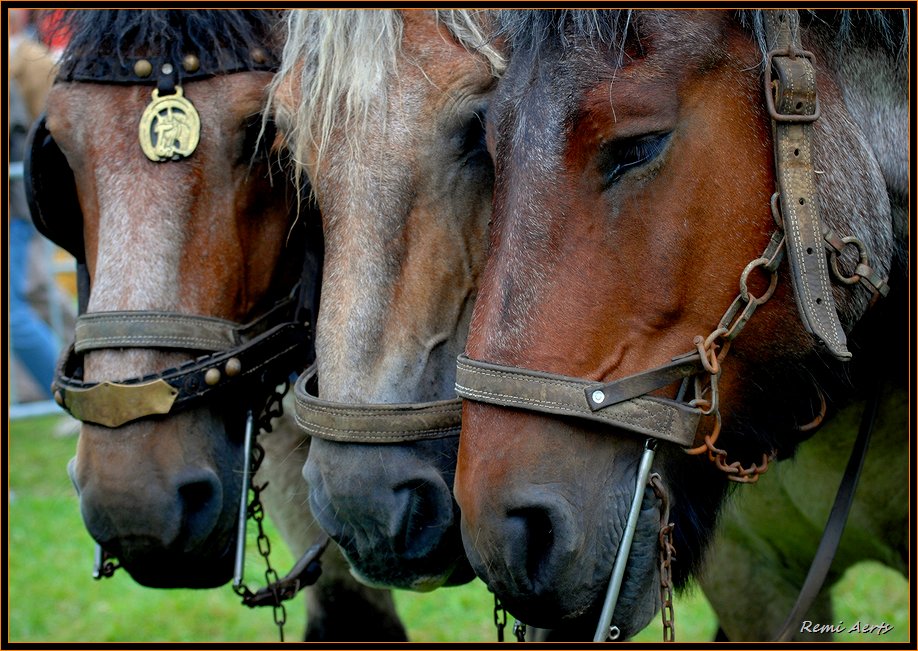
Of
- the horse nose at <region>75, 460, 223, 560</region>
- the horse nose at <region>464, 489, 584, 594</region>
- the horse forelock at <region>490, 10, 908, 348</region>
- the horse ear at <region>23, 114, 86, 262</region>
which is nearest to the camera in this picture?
the horse nose at <region>464, 489, 584, 594</region>

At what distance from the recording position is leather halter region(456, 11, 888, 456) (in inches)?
72.2

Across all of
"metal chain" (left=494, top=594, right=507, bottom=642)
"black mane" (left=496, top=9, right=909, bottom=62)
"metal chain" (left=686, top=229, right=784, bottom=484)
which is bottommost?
"metal chain" (left=494, top=594, right=507, bottom=642)

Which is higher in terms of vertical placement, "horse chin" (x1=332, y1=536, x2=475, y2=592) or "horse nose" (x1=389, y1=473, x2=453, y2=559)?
"horse nose" (x1=389, y1=473, x2=453, y2=559)

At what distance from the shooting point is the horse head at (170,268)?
8.09 feet

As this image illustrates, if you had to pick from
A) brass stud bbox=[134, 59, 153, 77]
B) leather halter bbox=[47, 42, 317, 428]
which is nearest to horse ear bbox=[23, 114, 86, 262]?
leather halter bbox=[47, 42, 317, 428]

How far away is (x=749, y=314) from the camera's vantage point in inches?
74.0

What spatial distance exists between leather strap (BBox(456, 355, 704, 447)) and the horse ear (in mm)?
1593

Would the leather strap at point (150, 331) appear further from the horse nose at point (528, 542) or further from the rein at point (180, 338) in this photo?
the horse nose at point (528, 542)

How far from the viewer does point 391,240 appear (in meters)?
2.27

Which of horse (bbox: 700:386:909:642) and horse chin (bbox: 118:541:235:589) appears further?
horse (bbox: 700:386:909:642)

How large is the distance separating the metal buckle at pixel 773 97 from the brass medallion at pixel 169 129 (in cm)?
142

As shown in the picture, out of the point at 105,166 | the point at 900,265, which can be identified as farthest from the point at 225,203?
the point at 900,265

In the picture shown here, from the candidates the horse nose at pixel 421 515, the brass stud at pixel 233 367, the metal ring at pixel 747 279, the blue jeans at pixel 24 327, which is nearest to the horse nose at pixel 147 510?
the brass stud at pixel 233 367

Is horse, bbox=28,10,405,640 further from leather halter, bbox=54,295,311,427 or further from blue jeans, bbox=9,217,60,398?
blue jeans, bbox=9,217,60,398
